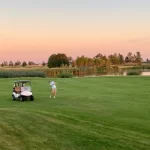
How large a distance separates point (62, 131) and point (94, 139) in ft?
3.88

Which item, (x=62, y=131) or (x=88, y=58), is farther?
(x=88, y=58)

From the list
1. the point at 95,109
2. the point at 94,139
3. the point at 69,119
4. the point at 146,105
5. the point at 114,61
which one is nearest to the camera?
the point at 94,139

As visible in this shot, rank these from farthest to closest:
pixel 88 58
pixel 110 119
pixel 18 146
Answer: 1. pixel 88 58
2. pixel 110 119
3. pixel 18 146

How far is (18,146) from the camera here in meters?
9.86

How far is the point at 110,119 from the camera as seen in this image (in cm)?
1645

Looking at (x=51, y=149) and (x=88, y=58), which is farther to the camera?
(x=88, y=58)

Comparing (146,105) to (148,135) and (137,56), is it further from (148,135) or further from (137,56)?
(137,56)

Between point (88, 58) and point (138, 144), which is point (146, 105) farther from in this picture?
point (88, 58)

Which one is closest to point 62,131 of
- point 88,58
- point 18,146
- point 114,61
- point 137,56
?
point 18,146

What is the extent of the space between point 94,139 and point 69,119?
327 centimetres

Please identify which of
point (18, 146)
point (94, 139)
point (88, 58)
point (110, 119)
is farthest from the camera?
point (88, 58)

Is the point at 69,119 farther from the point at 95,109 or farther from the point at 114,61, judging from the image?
the point at 114,61

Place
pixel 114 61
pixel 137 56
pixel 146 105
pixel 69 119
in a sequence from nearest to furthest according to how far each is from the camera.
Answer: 1. pixel 69 119
2. pixel 146 105
3. pixel 114 61
4. pixel 137 56

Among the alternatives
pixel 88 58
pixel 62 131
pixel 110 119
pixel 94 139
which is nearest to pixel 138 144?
pixel 94 139
